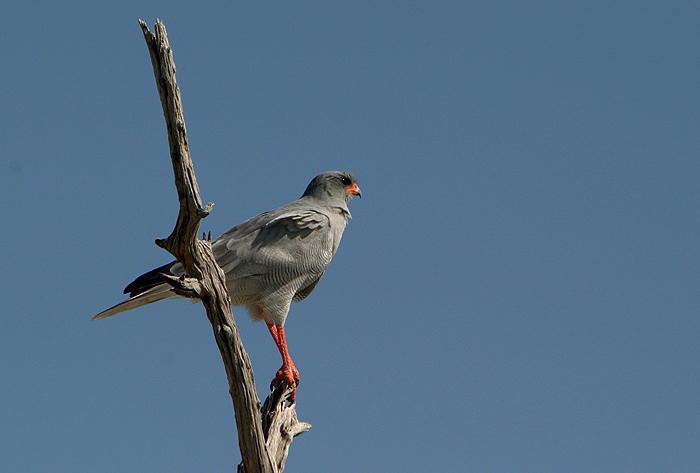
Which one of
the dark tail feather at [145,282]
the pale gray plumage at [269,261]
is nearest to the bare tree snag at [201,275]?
the pale gray plumage at [269,261]

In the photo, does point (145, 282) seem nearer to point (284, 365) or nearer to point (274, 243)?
point (274, 243)

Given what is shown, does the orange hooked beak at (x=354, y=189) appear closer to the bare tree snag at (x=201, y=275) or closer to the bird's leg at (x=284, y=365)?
the bird's leg at (x=284, y=365)

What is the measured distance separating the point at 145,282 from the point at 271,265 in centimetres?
142

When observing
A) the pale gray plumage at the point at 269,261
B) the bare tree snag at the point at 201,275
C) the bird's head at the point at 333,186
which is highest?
the bird's head at the point at 333,186

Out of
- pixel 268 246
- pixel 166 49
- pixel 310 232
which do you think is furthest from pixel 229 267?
pixel 166 49

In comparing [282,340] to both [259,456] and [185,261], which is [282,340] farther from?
[185,261]

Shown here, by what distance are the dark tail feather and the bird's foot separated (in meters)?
1.67

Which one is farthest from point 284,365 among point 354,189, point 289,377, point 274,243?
point 354,189

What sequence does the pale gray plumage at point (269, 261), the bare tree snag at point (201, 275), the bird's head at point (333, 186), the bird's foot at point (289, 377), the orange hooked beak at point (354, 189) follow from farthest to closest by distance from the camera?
the orange hooked beak at point (354, 189) → the bird's head at point (333, 186) → the pale gray plumage at point (269, 261) → the bird's foot at point (289, 377) → the bare tree snag at point (201, 275)

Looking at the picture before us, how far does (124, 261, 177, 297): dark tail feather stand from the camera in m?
7.83

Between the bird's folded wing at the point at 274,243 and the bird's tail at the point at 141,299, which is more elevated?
the bird's folded wing at the point at 274,243

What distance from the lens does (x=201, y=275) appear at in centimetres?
Answer: 559

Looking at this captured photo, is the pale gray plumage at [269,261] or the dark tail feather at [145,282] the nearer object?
the dark tail feather at [145,282]

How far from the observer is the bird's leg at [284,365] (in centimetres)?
779
